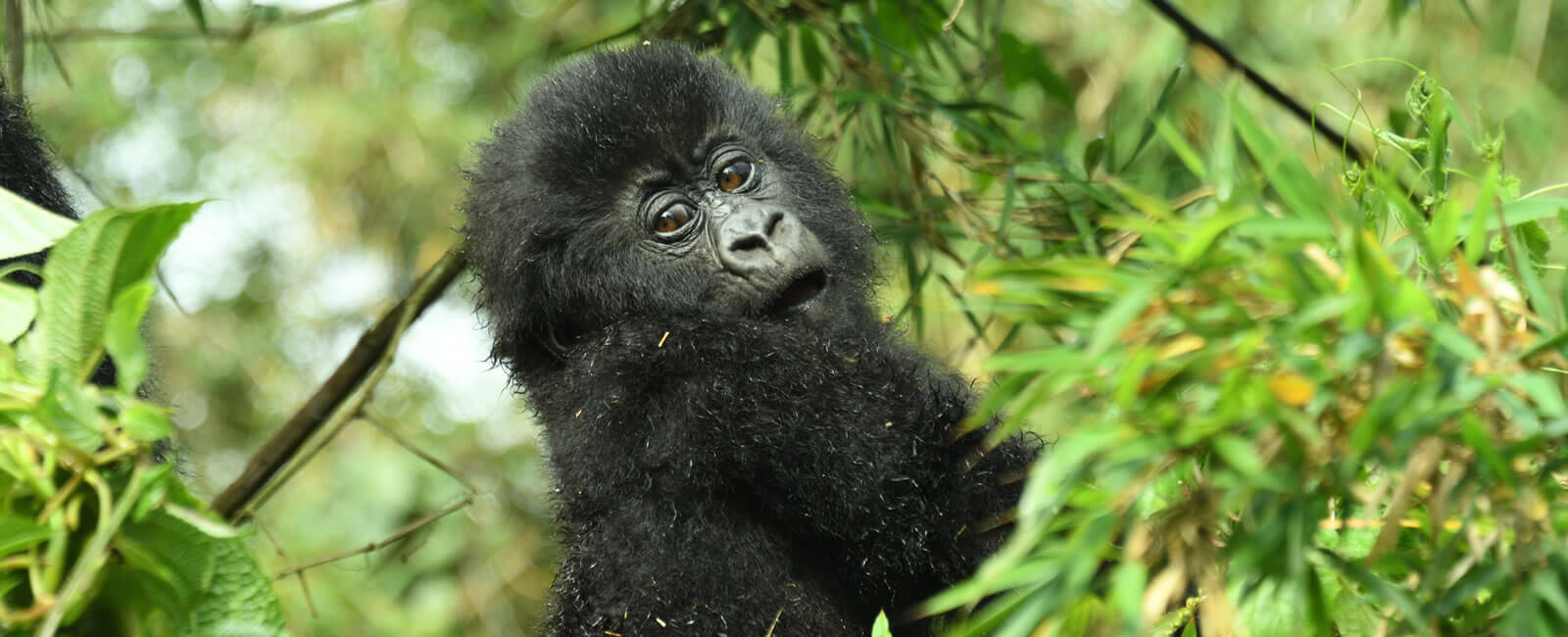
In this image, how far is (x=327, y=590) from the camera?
5840 millimetres

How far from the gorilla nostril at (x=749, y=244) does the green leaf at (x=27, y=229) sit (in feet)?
4.74

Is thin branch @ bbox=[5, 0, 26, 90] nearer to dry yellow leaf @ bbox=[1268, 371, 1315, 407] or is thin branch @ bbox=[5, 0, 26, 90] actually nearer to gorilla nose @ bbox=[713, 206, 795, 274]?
gorilla nose @ bbox=[713, 206, 795, 274]

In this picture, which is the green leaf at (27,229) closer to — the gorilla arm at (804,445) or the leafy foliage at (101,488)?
the leafy foliage at (101,488)

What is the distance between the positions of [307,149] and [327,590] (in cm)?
261

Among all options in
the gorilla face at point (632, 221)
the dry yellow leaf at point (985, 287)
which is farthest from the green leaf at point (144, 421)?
the gorilla face at point (632, 221)

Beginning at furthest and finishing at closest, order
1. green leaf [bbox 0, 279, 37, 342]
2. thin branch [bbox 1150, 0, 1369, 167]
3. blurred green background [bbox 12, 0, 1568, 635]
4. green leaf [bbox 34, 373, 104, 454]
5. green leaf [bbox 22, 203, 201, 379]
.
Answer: blurred green background [bbox 12, 0, 1568, 635] < thin branch [bbox 1150, 0, 1369, 167] < green leaf [bbox 0, 279, 37, 342] < green leaf [bbox 22, 203, 201, 379] < green leaf [bbox 34, 373, 104, 454]

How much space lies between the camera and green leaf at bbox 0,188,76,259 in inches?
64.9

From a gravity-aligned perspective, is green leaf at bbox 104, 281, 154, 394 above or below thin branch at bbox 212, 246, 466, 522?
above

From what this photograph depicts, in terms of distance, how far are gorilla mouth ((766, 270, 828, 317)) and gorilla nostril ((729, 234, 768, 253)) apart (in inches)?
4.2

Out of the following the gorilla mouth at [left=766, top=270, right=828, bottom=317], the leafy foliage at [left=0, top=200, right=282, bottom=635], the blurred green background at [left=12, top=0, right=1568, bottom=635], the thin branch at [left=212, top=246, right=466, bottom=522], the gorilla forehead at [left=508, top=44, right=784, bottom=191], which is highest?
the leafy foliage at [left=0, top=200, right=282, bottom=635]

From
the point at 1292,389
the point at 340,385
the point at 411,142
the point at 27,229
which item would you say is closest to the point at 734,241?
the point at 340,385

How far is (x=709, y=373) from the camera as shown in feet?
8.53

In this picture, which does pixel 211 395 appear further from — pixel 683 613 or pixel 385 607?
pixel 683 613

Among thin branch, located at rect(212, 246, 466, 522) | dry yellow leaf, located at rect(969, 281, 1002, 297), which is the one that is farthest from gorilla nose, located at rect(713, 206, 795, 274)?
dry yellow leaf, located at rect(969, 281, 1002, 297)
